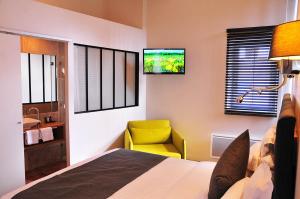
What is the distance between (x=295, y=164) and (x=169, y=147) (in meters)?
2.93

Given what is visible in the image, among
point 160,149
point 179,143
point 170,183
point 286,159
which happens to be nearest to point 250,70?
point 179,143

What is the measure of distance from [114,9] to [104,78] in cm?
155

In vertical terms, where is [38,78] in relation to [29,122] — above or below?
above

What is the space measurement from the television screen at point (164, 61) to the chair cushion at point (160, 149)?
4.18 feet

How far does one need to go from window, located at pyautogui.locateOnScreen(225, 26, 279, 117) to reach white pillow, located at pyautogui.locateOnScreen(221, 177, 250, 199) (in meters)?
2.58

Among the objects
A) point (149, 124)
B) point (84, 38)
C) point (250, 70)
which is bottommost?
point (149, 124)

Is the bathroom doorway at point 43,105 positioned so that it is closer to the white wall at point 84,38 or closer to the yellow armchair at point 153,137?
the white wall at point 84,38

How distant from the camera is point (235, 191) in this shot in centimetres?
→ 155

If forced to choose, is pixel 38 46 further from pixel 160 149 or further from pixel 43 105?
pixel 160 149

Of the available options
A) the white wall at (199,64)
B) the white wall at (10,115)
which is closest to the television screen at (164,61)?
the white wall at (199,64)

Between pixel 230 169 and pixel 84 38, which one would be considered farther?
pixel 84 38

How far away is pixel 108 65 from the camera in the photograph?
428 centimetres

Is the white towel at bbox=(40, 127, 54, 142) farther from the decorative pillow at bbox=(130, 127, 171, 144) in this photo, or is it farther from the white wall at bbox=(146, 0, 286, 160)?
the white wall at bbox=(146, 0, 286, 160)

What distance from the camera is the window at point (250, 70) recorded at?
386cm
